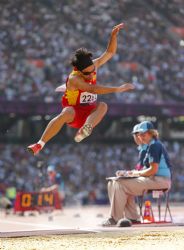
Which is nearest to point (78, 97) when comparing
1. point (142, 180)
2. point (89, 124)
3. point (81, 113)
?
point (81, 113)

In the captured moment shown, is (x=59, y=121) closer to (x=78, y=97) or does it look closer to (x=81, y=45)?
(x=78, y=97)

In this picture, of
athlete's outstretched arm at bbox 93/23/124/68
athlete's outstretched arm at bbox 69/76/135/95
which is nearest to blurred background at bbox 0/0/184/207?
athlete's outstretched arm at bbox 93/23/124/68

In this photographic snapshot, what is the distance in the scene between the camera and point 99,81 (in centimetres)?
2808

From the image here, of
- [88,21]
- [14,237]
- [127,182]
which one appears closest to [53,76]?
[88,21]

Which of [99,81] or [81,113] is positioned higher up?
[99,81]

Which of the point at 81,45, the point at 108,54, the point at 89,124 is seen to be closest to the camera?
the point at 89,124

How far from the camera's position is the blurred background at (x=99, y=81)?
26.5 metres

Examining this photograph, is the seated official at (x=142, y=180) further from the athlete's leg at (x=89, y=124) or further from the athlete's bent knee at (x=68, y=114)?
the athlete's bent knee at (x=68, y=114)

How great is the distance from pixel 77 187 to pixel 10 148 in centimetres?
291

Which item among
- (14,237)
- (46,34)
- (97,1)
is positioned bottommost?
(14,237)

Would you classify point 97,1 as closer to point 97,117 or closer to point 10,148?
point 10,148

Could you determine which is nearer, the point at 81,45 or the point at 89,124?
the point at 89,124

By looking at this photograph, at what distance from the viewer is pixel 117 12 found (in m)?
32.1

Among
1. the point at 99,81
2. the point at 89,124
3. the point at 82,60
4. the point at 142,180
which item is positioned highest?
the point at 99,81
